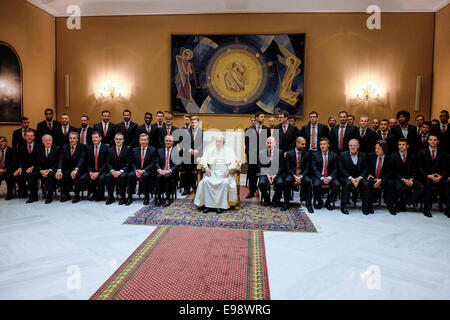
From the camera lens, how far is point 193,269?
3.18 m

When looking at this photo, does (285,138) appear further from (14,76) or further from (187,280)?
(14,76)

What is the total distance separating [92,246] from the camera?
379 cm

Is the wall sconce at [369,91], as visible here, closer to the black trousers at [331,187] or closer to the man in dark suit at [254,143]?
the man in dark suit at [254,143]

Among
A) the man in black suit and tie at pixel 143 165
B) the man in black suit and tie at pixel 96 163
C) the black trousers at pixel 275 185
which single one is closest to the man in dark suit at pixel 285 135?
the black trousers at pixel 275 185

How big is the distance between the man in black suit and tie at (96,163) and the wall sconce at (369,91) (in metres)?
6.93

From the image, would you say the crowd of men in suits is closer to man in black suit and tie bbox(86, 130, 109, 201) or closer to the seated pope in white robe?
man in black suit and tie bbox(86, 130, 109, 201)

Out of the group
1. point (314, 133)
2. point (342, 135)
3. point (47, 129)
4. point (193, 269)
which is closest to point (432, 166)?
point (342, 135)

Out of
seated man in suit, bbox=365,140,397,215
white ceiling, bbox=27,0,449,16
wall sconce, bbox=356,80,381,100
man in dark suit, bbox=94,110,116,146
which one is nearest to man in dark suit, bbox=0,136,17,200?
man in dark suit, bbox=94,110,116,146

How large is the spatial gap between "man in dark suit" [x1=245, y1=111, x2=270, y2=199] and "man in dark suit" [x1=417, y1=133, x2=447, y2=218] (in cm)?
313

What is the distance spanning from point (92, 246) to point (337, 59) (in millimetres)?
7916

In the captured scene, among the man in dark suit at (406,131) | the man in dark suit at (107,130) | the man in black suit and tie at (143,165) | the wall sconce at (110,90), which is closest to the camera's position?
the man in black suit and tie at (143,165)

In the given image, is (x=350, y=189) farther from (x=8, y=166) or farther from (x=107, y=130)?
(x=8, y=166)

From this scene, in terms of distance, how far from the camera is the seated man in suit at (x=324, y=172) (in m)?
5.74

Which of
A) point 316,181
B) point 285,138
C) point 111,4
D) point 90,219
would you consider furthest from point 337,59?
point 90,219
